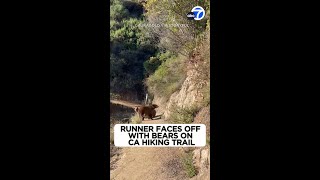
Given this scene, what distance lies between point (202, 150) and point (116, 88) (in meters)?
1.32

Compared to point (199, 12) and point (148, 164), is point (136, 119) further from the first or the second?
point (199, 12)

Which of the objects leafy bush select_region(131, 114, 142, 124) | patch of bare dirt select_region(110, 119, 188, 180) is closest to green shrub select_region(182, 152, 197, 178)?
patch of bare dirt select_region(110, 119, 188, 180)

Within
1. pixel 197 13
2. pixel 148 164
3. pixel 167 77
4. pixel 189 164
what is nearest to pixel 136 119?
pixel 148 164

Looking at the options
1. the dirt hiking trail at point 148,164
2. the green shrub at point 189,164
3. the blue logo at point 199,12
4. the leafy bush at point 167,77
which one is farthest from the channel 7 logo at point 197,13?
the green shrub at point 189,164

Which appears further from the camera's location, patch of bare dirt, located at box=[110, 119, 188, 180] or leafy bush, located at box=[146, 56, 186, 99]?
leafy bush, located at box=[146, 56, 186, 99]

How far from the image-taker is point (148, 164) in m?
7.39

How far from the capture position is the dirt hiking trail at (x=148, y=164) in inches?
290

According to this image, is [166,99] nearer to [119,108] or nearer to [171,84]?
[171,84]

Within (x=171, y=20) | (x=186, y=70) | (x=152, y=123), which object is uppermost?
(x=171, y=20)

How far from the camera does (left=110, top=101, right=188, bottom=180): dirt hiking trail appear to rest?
7.37 meters

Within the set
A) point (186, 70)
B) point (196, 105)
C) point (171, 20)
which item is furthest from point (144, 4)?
point (196, 105)

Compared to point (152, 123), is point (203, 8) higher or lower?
higher

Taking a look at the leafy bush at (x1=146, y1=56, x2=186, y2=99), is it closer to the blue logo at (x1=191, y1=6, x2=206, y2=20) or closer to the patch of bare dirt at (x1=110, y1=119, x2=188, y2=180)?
the patch of bare dirt at (x1=110, y1=119, x2=188, y2=180)

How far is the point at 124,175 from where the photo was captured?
7391mm
